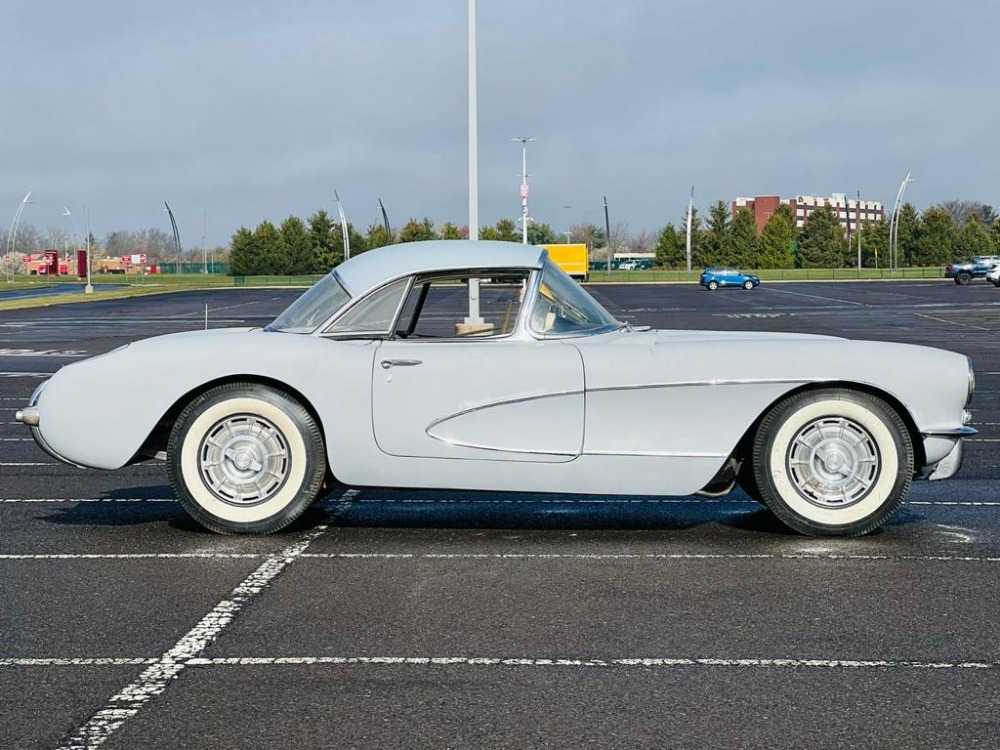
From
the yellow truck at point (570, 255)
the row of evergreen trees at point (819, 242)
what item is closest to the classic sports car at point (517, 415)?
the yellow truck at point (570, 255)

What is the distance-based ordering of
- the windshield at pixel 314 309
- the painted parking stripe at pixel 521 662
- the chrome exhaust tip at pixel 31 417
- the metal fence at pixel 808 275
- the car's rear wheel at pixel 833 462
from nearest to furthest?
1. the painted parking stripe at pixel 521 662
2. the car's rear wheel at pixel 833 462
3. the chrome exhaust tip at pixel 31 417
4. the windshield at pixel 314 309
5. the metal fence at pixel 808 275

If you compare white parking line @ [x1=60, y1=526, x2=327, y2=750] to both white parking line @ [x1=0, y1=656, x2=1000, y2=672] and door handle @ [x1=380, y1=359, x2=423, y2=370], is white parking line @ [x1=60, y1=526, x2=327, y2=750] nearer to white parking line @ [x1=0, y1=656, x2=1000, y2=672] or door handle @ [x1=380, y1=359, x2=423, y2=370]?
white parking line @ [x1=0, y1=656, x2=1000, y2=672]

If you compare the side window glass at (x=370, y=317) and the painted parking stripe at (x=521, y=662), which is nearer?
the painted parking stripe at (x=521, y=662)

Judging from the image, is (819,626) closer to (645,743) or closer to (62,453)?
(645,743)

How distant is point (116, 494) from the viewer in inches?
313

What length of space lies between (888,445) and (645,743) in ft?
11.0

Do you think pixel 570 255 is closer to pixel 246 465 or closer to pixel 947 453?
pixel 947 453

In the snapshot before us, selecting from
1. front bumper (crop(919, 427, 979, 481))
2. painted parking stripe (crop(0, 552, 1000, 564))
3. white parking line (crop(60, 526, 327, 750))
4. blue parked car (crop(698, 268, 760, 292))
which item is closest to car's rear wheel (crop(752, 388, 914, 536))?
front bumper (crop(919, 427, 979, 481))

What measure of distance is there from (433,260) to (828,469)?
244 cm

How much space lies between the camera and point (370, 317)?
678 cm

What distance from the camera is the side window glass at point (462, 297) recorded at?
22.2ft

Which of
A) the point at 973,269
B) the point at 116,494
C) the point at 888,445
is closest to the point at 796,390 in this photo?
the point at 888,445

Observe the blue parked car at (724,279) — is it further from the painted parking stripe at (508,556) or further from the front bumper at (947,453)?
the painted parking stripe at (508,556)

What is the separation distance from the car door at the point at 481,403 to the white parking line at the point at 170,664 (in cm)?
93
